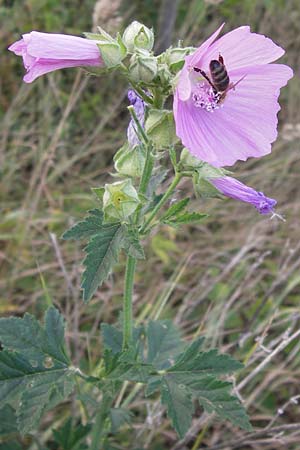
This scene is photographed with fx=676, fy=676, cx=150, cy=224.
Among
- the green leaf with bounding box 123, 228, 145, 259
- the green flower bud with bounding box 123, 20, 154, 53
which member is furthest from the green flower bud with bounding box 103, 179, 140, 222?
the green flower bud with bounding box 123, 20, 154, 53

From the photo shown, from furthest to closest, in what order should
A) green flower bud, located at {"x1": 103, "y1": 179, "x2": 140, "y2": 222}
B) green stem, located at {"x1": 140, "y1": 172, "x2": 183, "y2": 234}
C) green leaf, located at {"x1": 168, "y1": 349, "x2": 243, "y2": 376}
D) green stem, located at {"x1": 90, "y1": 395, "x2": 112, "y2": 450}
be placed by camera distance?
green stem, located at {"x1": 90, "y1": 395, "x2": 112, "y2": 450} < green leaf, located at {"x1": 168, "y1": 349, "x2": 243, "y2": 376} < green stem, located at {"x1": 140, "y1": 172, "x2": 183, "y2": 234} < green flower bud, located at {"x1": 103, "y1": 179, "x2": 140, "y2": 222}

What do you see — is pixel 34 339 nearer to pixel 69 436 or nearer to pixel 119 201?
pixel 69 436

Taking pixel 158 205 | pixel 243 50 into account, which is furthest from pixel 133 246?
pixel 243 50

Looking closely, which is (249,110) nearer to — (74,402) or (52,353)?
(52,353)

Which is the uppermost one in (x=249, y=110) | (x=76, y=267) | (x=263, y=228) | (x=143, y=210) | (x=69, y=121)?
(x=249, y=110)

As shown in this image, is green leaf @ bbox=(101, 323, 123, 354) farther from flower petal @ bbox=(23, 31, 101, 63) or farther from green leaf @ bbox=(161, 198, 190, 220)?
flower petal @ bbox=(23, 31, 101, 63)

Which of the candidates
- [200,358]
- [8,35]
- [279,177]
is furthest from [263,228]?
[8,35]

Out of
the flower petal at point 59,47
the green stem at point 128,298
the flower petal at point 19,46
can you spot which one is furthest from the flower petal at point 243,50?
the green stem at point 128,298
